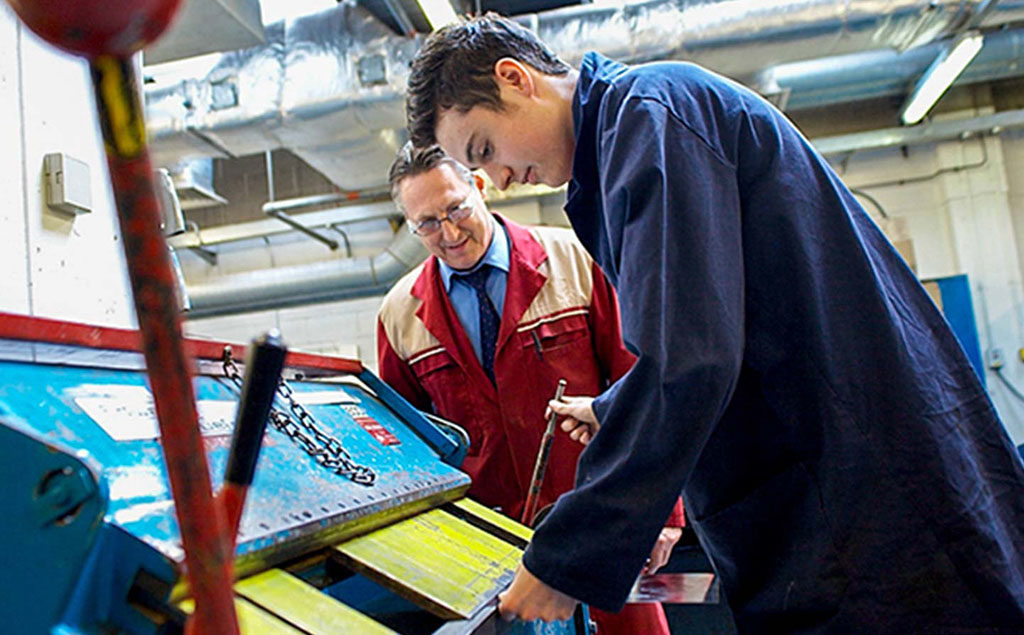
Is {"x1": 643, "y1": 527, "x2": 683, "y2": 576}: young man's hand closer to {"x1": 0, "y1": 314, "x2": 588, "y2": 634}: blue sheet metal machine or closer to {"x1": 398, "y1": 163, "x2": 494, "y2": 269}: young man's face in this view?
{"x1": 0, "y1": 314, "x2": 588, "y2": 634}: blue sheet metal machine

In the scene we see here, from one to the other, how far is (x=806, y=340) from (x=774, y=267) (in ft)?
0.31

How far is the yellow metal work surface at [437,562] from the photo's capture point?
1040mm

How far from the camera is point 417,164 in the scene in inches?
80.0

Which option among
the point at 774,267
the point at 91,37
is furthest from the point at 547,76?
the point at 91,37

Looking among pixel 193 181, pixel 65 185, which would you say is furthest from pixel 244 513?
pixel 193 181

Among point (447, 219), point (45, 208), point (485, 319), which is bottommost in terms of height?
point (485, 319)

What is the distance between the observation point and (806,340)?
0.92 meters

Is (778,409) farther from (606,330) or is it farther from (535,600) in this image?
(606,330)

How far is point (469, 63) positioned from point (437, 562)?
76cm

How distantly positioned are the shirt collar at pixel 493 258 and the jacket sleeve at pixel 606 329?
0.25 metres

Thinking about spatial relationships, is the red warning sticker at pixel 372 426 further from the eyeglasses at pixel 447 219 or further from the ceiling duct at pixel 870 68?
the ceiling duct at pixel 870 68

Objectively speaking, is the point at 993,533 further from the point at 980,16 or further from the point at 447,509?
the point at 980,16

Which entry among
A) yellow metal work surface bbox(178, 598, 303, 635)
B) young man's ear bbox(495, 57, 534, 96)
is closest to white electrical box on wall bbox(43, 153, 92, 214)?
young man's ear bbox(495, 57, 534, 96)

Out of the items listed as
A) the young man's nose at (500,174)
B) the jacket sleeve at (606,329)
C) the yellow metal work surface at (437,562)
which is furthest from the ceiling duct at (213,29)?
the yellow metal work surface at (437,562)
